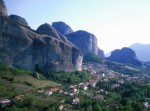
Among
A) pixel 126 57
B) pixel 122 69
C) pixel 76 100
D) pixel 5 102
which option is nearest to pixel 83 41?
pixel 122 69

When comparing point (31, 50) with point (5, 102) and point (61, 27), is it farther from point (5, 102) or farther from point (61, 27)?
point (61, 27)

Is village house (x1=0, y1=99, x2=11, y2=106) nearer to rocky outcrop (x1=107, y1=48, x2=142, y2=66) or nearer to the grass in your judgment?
the grass

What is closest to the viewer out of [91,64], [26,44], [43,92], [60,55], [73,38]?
[43,92]

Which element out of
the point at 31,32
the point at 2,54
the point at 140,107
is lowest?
the point at 140,107

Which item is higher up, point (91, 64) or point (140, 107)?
point (91, 64)

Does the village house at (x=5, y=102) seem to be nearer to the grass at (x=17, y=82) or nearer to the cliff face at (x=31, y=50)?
the grass at (x=17, y=82)

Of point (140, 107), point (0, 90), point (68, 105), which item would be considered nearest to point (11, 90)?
point (0, 90)

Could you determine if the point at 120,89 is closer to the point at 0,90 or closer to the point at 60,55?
the point at 60,55
